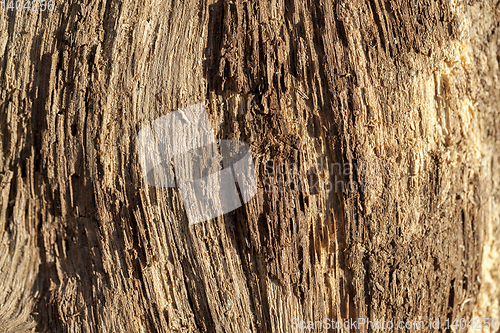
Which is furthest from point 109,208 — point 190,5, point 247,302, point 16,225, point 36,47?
point 190,5

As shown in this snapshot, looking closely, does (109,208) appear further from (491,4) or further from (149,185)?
(491,4)

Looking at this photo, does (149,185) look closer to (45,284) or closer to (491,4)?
(45,284)

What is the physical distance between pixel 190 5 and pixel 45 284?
2.12 meters

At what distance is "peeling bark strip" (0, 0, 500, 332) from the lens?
1959 millimetres

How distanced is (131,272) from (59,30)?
5.59 feet

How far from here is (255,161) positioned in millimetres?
1921

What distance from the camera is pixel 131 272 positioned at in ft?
6.59

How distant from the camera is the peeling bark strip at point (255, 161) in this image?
196 centimetres

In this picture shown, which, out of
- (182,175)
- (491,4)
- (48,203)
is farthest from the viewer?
(491,4)

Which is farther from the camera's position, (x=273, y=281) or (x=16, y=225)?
(x=16, y=225)

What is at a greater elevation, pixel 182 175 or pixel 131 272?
pixel 182 175

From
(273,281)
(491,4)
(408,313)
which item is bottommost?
(408,313)

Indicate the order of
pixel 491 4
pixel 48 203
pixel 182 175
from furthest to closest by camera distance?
1. pixel 491 4
2. pixel 48 203
3. pixel 182 175

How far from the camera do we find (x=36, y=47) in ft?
7.18
